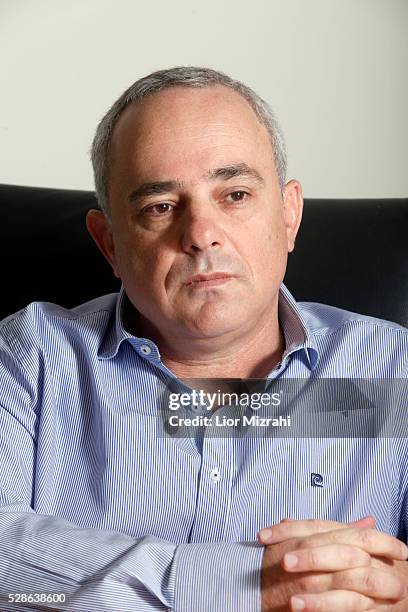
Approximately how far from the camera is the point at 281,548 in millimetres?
1186

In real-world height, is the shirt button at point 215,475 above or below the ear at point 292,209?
below

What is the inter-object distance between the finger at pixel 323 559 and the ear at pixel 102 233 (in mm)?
717

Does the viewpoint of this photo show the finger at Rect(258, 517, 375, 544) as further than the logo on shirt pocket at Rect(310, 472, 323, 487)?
No

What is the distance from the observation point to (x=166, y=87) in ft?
5.14

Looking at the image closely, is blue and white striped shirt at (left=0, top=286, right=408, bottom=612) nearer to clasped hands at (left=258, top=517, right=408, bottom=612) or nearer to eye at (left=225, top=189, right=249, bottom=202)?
clasped hands at (left=258, top=517, right=408, bottom=612)

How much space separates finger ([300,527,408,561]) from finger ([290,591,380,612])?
63 mm

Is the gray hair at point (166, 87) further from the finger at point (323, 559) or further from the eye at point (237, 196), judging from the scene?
the finger at point (323, 559)

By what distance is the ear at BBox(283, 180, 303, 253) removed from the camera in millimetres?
1659

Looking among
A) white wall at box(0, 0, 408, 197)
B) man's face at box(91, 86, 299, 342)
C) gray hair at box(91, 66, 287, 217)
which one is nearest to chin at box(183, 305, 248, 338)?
man's face at box(91, 86, 299, 342)

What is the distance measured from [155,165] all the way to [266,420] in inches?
18.6

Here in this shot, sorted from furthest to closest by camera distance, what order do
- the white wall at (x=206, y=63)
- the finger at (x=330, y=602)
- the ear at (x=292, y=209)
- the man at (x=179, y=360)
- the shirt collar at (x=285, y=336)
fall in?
the white wall at (x=206, y=63) < the ear at (x=292, y=209) < the shirt collar at (x=285, y=336) < the man at (x=179, y=360) < the finger at (x=330, y=602)

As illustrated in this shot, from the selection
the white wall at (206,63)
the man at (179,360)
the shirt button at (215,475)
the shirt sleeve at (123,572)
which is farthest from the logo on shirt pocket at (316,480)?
the white wall at (206,63)

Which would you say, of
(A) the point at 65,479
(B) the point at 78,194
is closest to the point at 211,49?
(B) the point at 78,194

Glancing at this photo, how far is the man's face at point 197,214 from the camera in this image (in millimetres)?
1449
